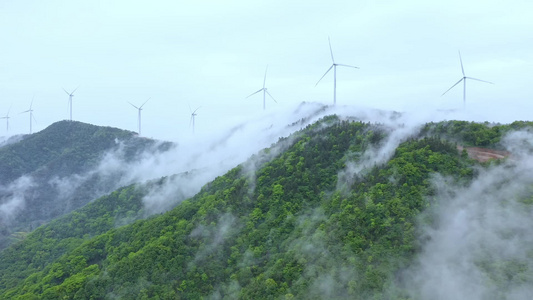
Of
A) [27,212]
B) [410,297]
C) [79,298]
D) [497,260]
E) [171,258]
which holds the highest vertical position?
[497,260]

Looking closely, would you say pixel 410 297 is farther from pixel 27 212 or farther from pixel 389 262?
pixel 27 212

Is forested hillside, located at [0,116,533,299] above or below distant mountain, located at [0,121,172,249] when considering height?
above

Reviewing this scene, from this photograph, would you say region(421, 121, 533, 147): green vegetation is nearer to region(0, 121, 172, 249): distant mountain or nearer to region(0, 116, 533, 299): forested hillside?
region(0, 116, 533, 299): forested hillside

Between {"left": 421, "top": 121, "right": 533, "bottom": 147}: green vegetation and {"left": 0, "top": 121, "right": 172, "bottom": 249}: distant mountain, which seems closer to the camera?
{"left": 421, "top": 121, "right": 533, "bottom": 147}: green vegetation

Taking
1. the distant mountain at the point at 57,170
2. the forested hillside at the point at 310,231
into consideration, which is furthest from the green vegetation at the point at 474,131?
the distant mountain at the point at 57,170

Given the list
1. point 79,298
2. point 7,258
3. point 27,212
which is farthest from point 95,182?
point 79,298

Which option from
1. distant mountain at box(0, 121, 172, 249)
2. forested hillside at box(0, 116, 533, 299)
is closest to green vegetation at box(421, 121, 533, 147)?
forested hillside at box(0, 116, 533, 299)

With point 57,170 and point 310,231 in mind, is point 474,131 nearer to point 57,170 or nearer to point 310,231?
point 310,231
